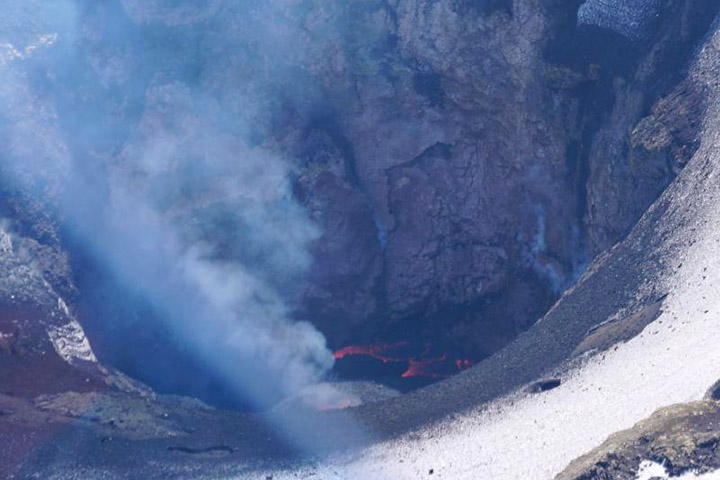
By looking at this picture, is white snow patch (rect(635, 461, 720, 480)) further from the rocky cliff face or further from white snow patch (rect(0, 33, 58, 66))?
white snow patch (rect(0, 33, 58, 66))

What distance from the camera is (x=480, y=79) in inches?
Answer: 1108

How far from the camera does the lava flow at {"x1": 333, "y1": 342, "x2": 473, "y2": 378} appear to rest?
95.3 ft

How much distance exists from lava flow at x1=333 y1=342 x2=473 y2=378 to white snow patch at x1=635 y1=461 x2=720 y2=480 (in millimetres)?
15840

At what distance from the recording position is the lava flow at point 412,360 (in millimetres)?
29062

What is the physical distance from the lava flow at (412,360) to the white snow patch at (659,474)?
15.8 m

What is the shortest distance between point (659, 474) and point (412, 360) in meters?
17.3

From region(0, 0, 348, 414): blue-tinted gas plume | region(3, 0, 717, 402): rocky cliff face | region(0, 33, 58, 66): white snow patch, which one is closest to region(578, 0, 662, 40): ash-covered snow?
region(3, 0, 717, 402): rocky cliff face

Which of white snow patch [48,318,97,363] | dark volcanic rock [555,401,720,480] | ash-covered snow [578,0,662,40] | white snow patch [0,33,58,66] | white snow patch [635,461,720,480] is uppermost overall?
white snow patch [0,33,58,66]

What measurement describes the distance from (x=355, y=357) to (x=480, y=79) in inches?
424

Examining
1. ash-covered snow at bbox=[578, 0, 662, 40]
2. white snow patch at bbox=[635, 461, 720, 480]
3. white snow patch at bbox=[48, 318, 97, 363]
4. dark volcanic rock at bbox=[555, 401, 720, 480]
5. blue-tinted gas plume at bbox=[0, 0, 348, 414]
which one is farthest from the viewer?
blue-tinted gas plume at bbox=[0, 0, 348, 414]

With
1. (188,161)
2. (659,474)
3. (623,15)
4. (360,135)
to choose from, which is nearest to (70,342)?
(188,161)

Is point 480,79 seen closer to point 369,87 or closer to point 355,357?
point 369,87

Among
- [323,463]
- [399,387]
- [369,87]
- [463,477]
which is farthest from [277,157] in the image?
[463,477]

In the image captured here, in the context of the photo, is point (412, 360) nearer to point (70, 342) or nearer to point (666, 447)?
point (70, 342)
